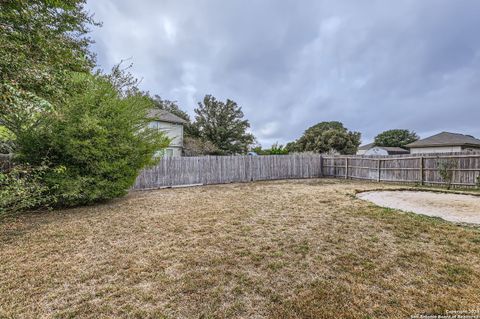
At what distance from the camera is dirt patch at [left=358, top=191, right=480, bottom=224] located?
473cm

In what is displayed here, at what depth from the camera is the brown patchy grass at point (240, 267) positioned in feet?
6.44

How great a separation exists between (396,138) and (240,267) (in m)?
50.4

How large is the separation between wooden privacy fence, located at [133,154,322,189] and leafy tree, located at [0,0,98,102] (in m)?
5.51

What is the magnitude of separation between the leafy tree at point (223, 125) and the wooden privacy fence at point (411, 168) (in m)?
13.0

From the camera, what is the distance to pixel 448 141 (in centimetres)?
1942

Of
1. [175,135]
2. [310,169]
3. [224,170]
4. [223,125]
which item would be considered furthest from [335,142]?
[175,135]

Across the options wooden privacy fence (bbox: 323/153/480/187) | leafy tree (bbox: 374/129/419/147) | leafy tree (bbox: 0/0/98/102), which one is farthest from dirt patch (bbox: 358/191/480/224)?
leafy tree (bbox: 374/129/419/147)

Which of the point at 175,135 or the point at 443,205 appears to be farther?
the point at 175,135

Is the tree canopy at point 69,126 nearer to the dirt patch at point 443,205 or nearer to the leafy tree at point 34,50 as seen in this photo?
the leafy tree at point 34,50

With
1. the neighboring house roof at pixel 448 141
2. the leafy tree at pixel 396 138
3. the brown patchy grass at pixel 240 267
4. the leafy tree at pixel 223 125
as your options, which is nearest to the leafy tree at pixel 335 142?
the neighboring house roof at pixel 448 141

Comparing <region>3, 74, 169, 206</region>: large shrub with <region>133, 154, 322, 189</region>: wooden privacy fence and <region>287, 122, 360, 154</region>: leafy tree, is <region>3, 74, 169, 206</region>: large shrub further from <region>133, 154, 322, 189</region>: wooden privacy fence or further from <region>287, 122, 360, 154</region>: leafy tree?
<region>287, 122, 360, 154</region>: leafy tree

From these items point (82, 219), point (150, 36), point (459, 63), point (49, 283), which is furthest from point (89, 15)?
point (459, 63)

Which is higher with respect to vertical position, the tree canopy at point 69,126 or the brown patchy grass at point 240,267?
the tree canopy at point 69,126

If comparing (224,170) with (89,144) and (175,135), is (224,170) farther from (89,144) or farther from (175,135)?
(175,135)
